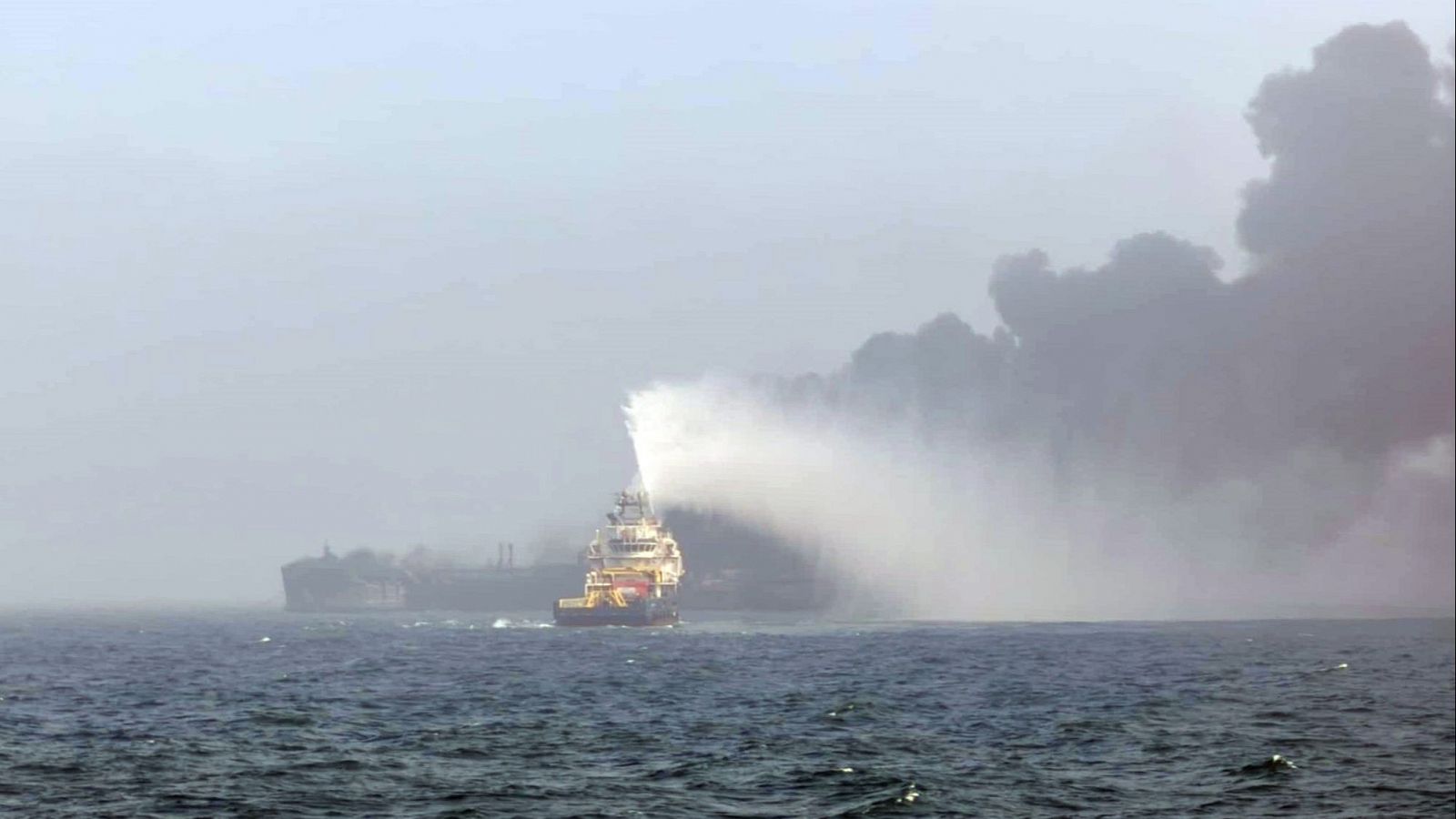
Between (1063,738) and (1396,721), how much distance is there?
14395mm

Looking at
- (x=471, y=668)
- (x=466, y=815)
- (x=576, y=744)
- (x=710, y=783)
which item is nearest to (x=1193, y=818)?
(x=710, y=783)

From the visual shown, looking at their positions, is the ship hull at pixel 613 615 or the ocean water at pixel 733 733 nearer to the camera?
the ocean water at pixel 733 733

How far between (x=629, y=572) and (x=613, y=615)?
1149cm

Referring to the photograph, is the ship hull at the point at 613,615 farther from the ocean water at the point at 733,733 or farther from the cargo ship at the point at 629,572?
the ocean water at the point at 733,733

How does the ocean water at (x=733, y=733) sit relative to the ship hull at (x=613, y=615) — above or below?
below

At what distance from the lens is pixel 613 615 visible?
5650 inches

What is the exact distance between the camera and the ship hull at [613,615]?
143375 mm

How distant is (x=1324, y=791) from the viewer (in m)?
41.8

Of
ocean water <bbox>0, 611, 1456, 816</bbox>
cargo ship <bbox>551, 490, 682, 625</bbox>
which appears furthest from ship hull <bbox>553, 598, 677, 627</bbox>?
ocean water <bbox>0, 611, 1456, 816</bbox>

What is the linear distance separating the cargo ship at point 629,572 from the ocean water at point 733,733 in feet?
141

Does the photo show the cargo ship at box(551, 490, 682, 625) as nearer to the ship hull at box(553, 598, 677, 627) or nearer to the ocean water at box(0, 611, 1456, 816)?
the ship hull at box(553, 598, 677, 627)

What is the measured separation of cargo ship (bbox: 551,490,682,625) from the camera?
146 metres

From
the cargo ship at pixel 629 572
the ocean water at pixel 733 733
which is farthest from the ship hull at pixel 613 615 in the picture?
the ocean water at pixel 733 733

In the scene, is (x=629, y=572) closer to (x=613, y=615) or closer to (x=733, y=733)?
(x=613, y=615)
